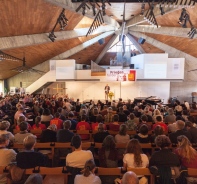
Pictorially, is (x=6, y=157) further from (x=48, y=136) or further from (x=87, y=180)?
(x=87, y=180)

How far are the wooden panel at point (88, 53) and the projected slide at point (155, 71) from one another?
4.47 meters

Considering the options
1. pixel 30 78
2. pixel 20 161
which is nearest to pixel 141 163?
pixel 20 161

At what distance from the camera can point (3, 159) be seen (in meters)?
2.85

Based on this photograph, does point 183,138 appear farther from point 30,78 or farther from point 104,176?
point 30,78

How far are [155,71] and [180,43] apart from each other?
8.29ft

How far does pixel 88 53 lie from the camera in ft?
58.2

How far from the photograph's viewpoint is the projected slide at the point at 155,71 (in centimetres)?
1452

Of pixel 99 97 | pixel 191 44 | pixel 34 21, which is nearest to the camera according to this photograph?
pixel 34 21

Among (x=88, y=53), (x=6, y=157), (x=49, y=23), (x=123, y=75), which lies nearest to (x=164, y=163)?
(x=6, y=157)

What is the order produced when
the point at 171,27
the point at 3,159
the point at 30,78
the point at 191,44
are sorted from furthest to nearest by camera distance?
the point at 30,78 → the point at 191,44 → the point at 171,27 → the point at 3,159

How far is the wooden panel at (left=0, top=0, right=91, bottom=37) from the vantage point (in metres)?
6.77

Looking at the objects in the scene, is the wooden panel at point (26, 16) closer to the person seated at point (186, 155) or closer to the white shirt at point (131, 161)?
the white shirt at point (131, 161)

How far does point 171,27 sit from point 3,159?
38.0ft

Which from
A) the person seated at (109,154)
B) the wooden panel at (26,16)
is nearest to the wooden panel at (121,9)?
the wooden panel at (26,16)
